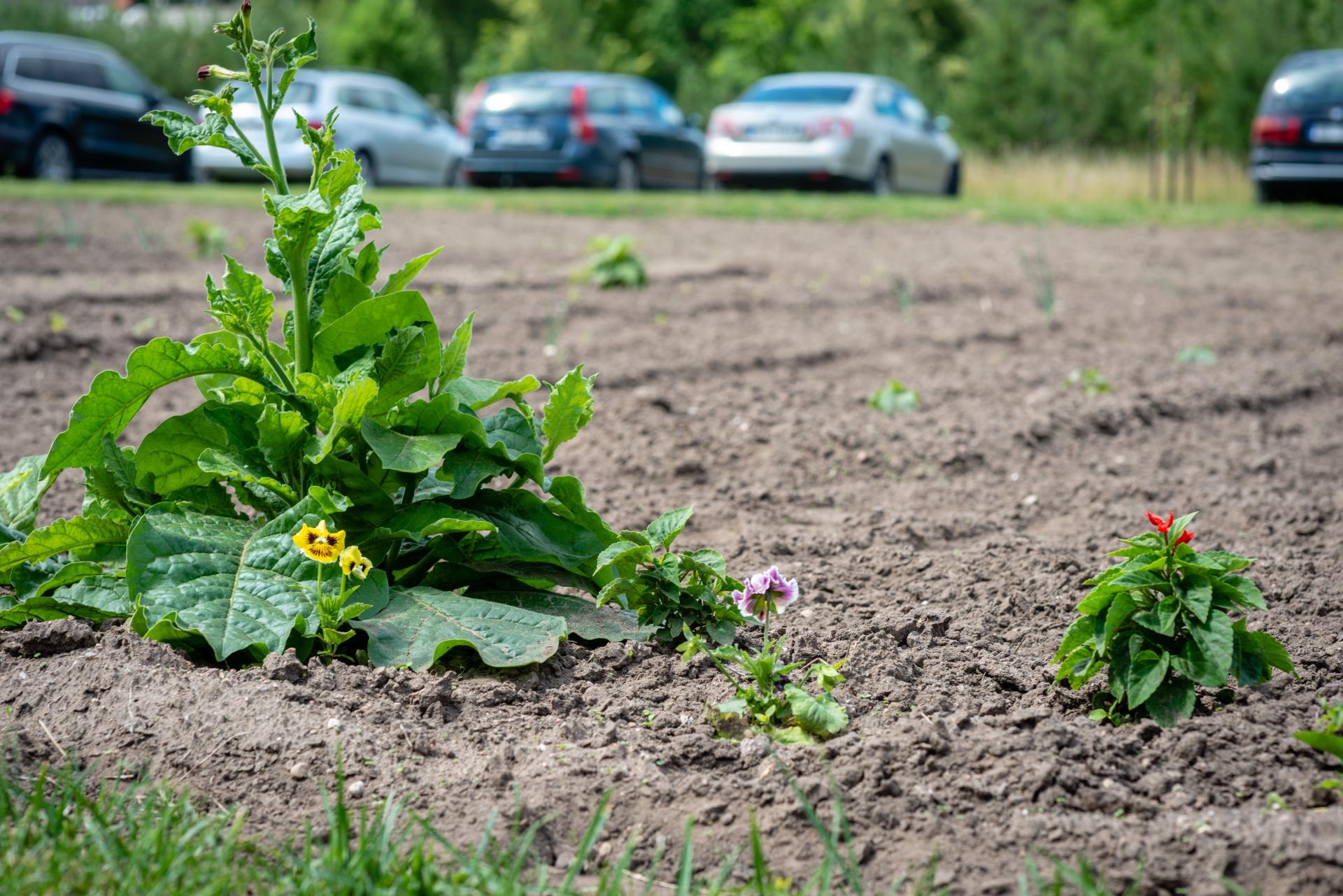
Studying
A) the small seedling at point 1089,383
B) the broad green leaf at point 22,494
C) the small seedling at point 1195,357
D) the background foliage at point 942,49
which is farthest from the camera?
the background foliage at point 942,49

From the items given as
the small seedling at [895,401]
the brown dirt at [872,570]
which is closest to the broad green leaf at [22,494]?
the brown dirt at [872,570]

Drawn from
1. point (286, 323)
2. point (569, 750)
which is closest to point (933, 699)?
point (569, 750)

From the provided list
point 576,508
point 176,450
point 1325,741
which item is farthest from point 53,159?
point 1325,741

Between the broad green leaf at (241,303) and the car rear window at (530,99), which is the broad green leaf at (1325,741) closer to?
the broad green leaf at (241,303)

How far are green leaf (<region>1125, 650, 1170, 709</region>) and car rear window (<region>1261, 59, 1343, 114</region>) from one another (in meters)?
13.2

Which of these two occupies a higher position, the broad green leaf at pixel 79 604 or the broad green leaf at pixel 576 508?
the broad green leaf at pixel 576 508

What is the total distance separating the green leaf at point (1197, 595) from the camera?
2014 millimetres

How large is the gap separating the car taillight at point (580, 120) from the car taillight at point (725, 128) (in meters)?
1.51

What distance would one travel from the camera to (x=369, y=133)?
16312 mm

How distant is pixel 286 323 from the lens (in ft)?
7.93

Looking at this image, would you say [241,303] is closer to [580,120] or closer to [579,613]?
[579,613]

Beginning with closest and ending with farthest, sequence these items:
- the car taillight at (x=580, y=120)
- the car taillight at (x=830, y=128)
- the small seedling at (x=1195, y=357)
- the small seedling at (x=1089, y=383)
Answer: the small seedling at (x=1089, y=383)
the small seedling at (x=1195, y=357)
the car taillight at (x=830, y=128)
the car taillight at (x=580, y=120)

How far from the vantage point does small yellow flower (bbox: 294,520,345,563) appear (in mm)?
2061

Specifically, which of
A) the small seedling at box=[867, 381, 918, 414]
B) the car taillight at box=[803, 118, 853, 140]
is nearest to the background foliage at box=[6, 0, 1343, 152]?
the car taillight at box=[803, 118, 853, 140]
